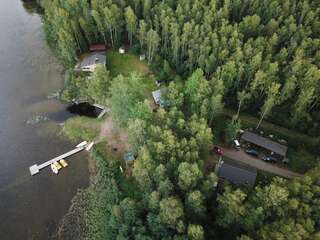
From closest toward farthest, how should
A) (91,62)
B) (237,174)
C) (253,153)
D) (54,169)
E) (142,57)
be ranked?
1. (237,174)
2. (54,169)
3. (253,153)
4. (91,62)
5. (142,57)

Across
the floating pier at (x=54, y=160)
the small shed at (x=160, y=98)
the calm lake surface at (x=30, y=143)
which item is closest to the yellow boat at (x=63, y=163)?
the floating pier at (x=54, y=160)

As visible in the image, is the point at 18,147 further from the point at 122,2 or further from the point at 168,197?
the point at 122,2

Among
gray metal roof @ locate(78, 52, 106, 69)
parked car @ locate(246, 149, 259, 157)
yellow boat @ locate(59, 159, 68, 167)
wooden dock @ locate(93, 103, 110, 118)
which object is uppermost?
gray metal roof @ locate(78, 52, 106, 69)

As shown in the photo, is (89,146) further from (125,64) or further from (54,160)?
(125,64)

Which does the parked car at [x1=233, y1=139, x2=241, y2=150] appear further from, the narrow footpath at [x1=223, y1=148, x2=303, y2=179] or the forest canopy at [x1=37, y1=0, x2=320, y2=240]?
the forest canopy at [x1=37, y1=0, x2=320, y2=240]

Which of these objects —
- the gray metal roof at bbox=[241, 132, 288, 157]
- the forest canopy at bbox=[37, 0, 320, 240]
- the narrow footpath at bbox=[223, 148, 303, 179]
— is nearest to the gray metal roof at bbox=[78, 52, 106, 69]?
the forest canopy at bbox=[37, 0, 320, 240]

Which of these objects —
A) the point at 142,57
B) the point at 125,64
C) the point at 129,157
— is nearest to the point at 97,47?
the point at 125,64

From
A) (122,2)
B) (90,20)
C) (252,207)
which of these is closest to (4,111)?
(90,20)
